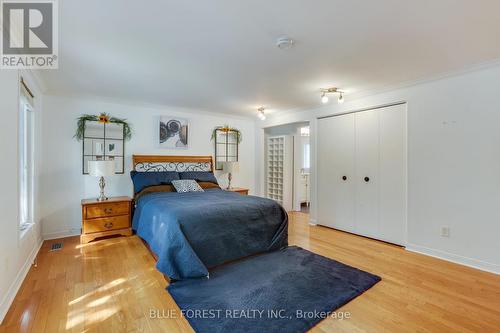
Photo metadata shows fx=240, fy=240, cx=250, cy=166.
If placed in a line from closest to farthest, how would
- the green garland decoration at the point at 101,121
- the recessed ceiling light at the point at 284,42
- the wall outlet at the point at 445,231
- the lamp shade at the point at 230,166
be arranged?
the recessed ceiling light at the point at 284,42, the wall outlet at the point at 445,231, the green garland decoration at the point at 101,121, the lamp shade at the point at 230,166

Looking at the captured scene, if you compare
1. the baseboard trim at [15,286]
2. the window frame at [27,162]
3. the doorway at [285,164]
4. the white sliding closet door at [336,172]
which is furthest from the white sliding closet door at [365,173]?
the window frame at [27,162]

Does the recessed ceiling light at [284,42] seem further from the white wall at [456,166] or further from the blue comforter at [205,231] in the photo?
the white wall at [456,166]

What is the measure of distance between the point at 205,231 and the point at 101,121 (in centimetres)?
296

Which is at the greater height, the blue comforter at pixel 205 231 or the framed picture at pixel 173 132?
the framed picture at pixel 173 132

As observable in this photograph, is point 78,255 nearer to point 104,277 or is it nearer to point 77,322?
point 104,277

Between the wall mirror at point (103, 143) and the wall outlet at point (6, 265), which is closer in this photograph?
the wall outlet at point (6, 265)

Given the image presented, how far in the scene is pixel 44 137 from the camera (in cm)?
378

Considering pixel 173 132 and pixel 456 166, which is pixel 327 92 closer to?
pixel 456 166

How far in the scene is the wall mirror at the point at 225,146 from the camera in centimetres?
559

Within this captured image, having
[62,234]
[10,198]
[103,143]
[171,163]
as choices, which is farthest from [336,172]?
[62,234]

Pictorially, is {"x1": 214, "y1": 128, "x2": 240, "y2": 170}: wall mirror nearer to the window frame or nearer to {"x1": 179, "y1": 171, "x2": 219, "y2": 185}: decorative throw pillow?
{"x1": 179, "y1": 171, "x2": 219, "y2": 185}: decorative throw pillow

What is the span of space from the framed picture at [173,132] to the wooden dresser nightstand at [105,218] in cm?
140

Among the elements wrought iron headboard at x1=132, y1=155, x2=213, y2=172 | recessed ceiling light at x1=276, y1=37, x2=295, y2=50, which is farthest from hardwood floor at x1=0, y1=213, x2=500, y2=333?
recessed ceiling light at x1=276, y1=37, x2=295, y2=50

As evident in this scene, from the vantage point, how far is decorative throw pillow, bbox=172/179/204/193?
425cm
